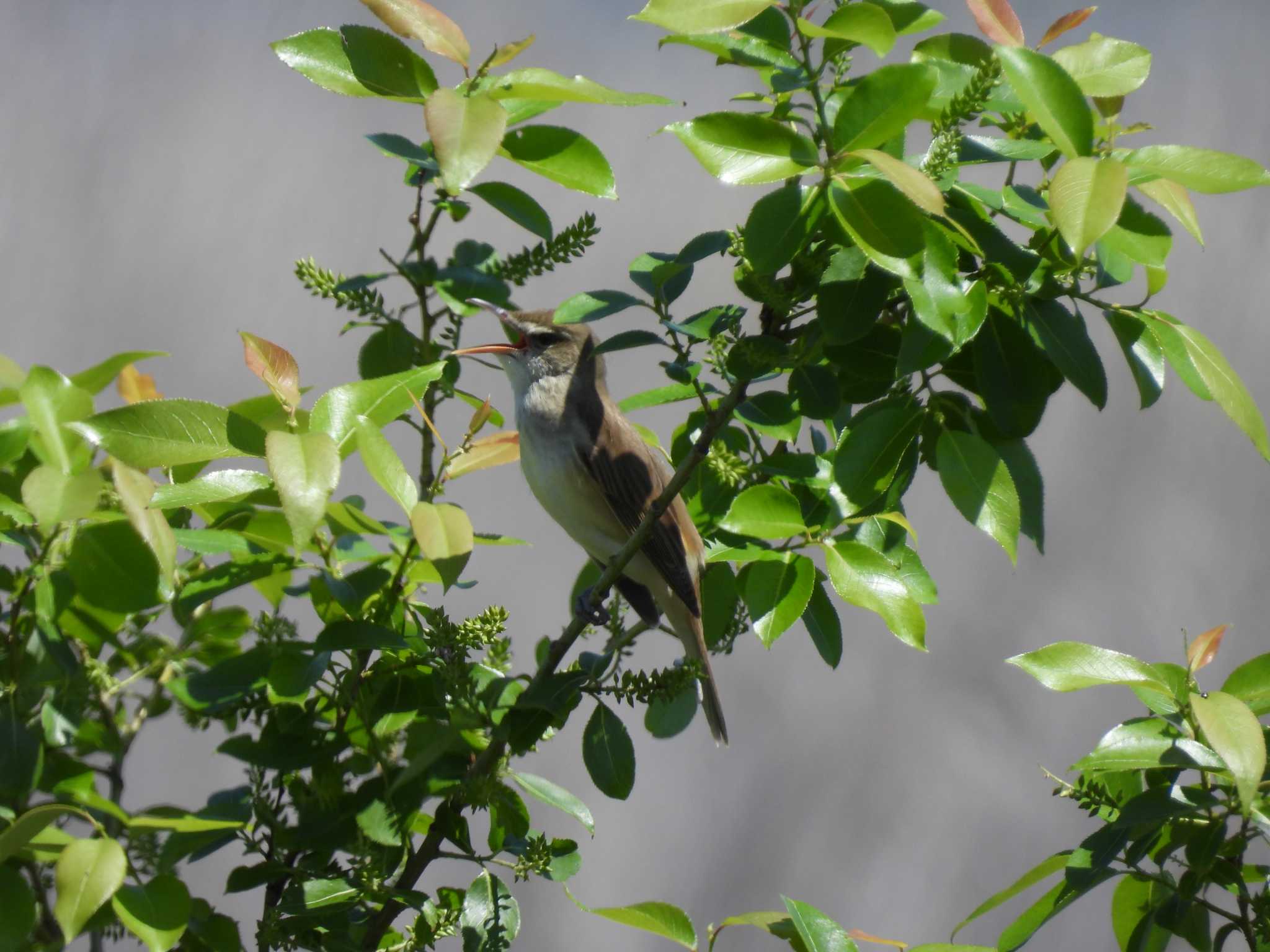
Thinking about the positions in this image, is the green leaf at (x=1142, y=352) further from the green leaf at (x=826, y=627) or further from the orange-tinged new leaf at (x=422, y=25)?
the orange-tinged new leaf at (x=422, y=25)

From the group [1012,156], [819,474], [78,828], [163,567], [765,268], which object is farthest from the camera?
[78,828]

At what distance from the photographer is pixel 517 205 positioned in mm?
1255

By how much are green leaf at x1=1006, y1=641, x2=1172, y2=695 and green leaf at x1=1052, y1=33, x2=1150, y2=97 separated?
0.52 meters

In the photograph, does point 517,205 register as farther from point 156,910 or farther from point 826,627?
point 156,910

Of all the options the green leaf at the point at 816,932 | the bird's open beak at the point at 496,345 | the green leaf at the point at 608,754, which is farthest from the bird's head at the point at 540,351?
the green leaf at the point at 816,932

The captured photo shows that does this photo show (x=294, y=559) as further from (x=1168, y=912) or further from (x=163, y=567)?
Answer: (x=1168, y=912)

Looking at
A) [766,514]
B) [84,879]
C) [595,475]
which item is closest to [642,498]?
[595,475]

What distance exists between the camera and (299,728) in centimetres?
113

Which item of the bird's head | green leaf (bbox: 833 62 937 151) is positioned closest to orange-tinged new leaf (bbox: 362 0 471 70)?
green leaf (bbox: 833 62 937 151)

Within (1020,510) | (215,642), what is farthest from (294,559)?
(1020,510)

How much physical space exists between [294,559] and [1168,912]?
945 mm

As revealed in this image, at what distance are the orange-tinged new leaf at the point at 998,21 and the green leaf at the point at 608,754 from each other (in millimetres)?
785

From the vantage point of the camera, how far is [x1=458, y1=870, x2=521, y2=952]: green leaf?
113 centimetres

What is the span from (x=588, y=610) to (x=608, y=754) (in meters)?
0.29
